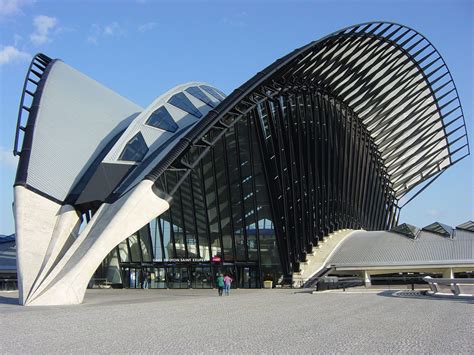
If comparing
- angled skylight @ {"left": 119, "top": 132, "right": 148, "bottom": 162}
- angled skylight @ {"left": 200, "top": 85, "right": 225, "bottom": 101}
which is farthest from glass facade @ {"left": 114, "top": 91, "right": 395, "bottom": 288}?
angled skylight @ {"left": 119, "top": 132, "right": 148, "bottom": 162}

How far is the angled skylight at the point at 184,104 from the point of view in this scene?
40.4m

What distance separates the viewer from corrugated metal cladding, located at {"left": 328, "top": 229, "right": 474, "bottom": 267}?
45.2 metres

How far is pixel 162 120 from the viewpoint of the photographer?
125ft

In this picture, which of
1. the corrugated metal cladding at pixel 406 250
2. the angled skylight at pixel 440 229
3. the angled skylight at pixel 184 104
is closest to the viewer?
the angled skylight at pixel 184 104

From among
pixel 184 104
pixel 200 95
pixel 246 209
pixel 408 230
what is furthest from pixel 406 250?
pixel 184 104

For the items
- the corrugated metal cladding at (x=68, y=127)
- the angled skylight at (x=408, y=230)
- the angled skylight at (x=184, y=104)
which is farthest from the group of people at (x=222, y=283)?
the angled skylight at (x=408, y=230)

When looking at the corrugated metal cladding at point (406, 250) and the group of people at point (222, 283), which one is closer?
the group of people at point (222, 283)

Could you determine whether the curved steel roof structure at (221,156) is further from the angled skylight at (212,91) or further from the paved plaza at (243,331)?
the paved plaza at (243,331)

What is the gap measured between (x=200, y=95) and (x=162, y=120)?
7.02 meters

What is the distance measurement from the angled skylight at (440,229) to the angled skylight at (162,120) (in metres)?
27.8

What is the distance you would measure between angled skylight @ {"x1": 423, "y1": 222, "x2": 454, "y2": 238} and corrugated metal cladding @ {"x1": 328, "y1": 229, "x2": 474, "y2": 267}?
49cm

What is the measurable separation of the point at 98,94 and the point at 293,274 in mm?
21667

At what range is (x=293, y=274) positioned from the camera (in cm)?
4338

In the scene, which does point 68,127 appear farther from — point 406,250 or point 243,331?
point 406,250
